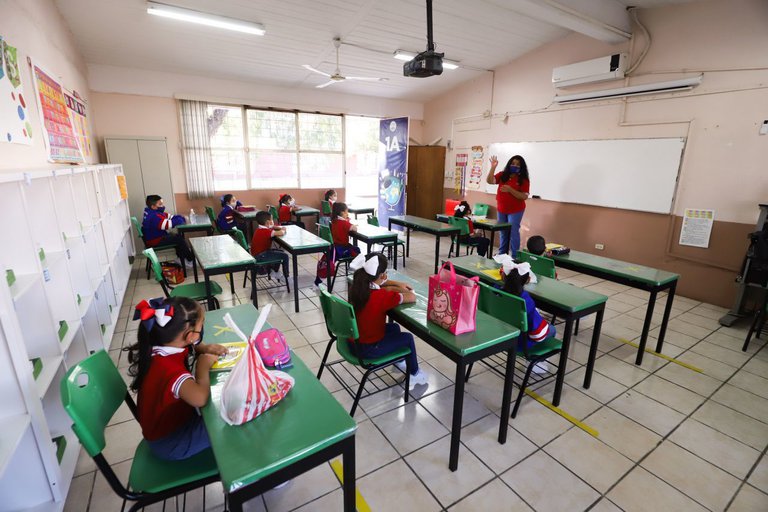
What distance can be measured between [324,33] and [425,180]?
4.06 meters

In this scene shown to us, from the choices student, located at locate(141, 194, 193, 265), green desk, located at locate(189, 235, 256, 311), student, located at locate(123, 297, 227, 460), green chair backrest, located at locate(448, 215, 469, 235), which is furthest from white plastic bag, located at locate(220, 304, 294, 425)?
green chair backrest, located at locate(448, 215, 469, 235)

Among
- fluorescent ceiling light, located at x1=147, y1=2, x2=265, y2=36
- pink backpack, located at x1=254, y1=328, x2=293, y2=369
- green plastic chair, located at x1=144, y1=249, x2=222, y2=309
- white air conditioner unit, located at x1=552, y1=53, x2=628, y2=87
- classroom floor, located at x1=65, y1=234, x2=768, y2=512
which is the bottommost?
classroom floor, located at x1=65, y1=234, x2=768, y2=512

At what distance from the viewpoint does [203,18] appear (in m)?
4.21

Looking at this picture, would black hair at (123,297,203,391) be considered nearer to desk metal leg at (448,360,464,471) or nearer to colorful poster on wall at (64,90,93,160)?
desk metal leg at (448,360,464,471)

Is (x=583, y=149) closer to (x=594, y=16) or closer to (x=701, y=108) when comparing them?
(x=701, y=108)

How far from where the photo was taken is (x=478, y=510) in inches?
68.9

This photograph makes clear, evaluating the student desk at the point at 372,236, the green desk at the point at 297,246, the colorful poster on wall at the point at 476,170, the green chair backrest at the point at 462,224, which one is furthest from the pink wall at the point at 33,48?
the colorful poster on wall at the point at 476,170

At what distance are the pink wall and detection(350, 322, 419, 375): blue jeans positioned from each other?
2094mm

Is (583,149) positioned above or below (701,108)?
below

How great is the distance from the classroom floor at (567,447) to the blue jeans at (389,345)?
47 centimetres

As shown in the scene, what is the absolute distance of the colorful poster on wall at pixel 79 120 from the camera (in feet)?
13.3

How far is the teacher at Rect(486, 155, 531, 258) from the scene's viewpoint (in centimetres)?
537

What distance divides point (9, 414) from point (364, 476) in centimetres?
154

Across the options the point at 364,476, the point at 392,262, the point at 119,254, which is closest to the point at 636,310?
the point at 392,262
